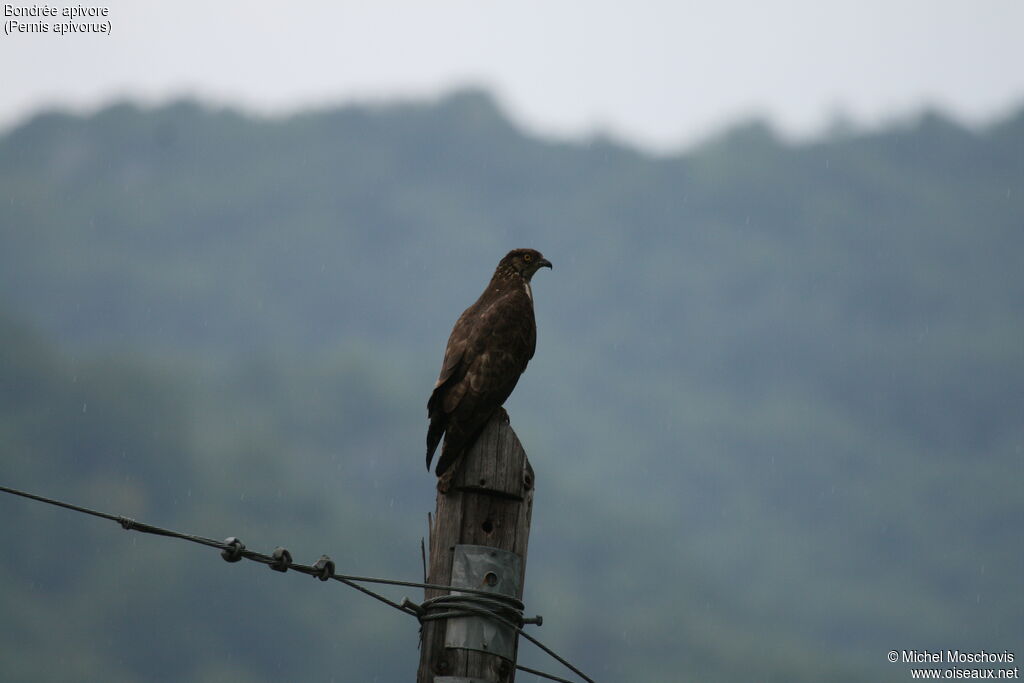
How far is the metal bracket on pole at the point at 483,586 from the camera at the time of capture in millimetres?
4922

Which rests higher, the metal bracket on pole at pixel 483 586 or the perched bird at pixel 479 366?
the perched bird at pixel 479 366

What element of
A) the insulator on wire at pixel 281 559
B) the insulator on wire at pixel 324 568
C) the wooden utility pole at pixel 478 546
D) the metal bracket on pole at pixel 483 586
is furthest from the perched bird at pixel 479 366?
the insulator on wire at pixel 281 559

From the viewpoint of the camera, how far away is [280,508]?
145m

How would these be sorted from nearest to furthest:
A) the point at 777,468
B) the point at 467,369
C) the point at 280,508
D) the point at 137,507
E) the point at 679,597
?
the point at 467,369
the point at 137,507
the point at 280,508
the point at 679,597
the point at 777,468

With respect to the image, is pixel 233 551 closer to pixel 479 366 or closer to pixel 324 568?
pixel 324 568

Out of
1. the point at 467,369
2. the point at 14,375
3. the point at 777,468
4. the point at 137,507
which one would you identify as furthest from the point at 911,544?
the point at 467,369

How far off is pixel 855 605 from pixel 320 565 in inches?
6476

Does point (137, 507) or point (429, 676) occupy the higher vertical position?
point (137, 507)

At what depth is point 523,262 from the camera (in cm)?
834

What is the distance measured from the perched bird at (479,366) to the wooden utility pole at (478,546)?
0.14 metres

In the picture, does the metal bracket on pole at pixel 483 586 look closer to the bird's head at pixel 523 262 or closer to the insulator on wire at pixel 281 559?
the insulator on wire at pixel 281 559

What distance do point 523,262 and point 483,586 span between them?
3.70 m

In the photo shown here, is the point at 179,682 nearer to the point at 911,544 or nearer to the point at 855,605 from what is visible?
the point at 855,605

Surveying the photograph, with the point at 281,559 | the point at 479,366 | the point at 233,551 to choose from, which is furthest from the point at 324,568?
the point at 479,366
